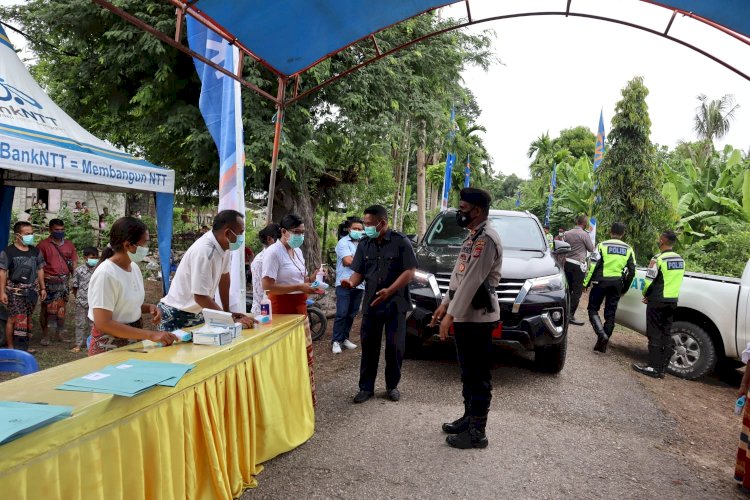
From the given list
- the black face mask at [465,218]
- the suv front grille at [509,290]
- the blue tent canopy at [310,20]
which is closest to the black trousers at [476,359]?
the black face mask at [465,218]

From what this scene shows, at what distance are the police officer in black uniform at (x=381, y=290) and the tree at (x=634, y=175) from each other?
13231 mm

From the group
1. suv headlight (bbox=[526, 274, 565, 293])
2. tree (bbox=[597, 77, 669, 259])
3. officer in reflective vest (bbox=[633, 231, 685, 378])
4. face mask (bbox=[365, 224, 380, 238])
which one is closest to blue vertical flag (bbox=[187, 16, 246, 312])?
face mask (bbox=[365, 224, 380, 238])

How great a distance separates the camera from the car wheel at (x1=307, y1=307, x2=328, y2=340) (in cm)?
819

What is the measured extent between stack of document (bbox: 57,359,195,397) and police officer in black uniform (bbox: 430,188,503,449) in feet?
6.52

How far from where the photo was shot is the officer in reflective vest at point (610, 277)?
24.9ft

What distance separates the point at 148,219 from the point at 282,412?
21980 mm

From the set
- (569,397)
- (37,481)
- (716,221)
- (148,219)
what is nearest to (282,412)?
(37,481)

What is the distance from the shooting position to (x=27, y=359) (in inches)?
123

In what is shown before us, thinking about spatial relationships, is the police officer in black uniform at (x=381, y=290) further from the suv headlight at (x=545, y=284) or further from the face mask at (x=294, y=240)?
the suv headlight at (x=545, y=284)

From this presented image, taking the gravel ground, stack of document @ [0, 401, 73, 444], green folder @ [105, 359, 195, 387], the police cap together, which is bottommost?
the gravel ground

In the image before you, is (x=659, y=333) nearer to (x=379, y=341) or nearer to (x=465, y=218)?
(x=379, y=341)

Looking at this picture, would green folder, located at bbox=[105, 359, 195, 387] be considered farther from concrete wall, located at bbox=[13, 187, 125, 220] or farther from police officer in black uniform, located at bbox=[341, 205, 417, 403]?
concrete wall, located at bbox=[13, 187, 125, 220]

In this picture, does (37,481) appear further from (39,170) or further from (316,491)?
(39,170)

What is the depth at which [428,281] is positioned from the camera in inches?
238
